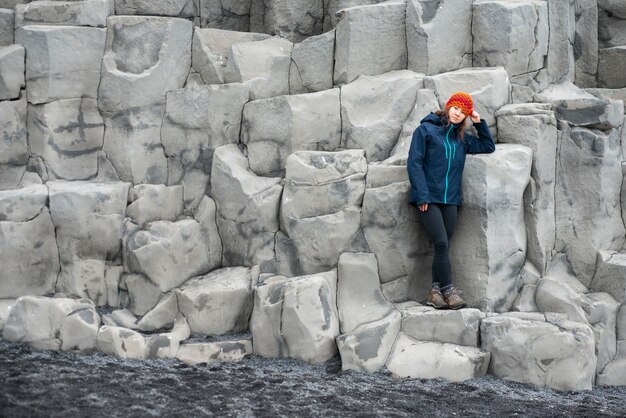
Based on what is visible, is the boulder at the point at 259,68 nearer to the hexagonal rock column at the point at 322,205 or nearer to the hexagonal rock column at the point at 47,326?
the hexagonal rock column at the point at 322,205

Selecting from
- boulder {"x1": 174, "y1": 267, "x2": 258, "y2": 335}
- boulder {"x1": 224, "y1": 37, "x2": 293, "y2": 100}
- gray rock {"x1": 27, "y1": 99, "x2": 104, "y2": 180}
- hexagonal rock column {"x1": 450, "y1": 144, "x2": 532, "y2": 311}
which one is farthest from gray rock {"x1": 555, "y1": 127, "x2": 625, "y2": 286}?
gray rock {"x1": 27, "y1": 99, "x2": 104, "y2": 180}

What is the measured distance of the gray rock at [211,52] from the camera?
825 centimetres

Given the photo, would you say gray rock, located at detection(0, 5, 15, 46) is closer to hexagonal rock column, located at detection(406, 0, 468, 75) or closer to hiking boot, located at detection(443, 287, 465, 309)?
hexagonal rock column, located at detection(406, 0, 468, 75)

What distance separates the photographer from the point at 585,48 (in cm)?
920

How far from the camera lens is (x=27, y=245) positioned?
7555mm

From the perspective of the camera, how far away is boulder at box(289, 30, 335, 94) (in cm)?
820

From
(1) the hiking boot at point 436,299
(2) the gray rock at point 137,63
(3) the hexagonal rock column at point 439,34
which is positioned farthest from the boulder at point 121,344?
(3) the hexagonal rock column at point 439,34

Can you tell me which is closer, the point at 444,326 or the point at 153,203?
the point at 444,326

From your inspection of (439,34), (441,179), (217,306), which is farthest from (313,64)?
(217,306)

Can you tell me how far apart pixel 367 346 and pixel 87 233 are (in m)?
2.77

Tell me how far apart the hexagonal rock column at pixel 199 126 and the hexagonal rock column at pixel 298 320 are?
1530 millimetres

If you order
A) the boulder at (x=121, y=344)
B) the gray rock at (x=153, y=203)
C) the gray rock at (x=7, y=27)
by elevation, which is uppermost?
the gray rock at (x=7, y=27)

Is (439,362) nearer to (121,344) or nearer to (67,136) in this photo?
(121,344)

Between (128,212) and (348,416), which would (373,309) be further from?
(128,212)
